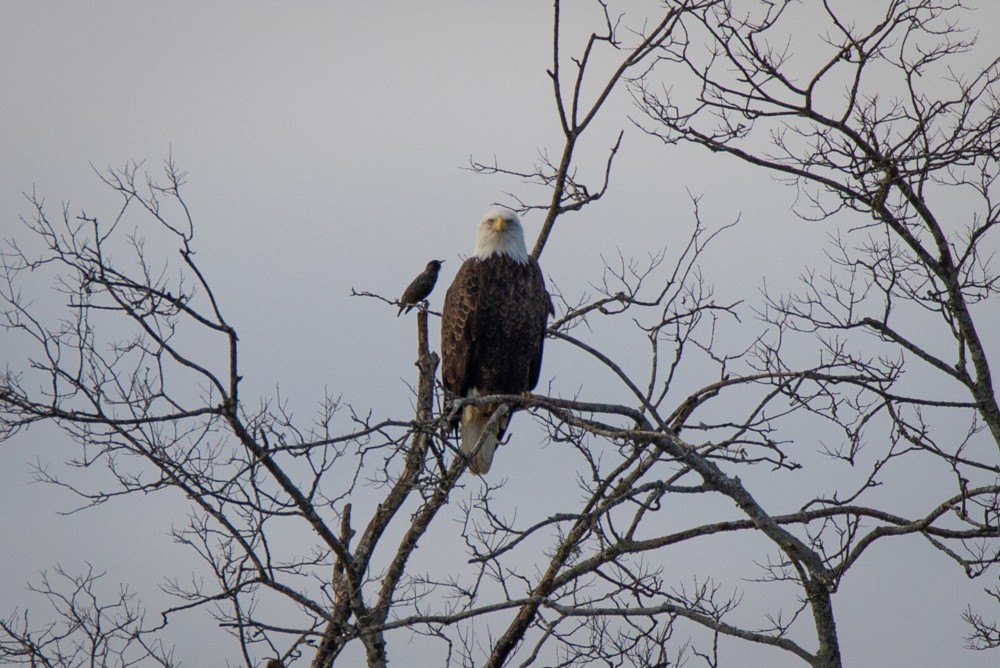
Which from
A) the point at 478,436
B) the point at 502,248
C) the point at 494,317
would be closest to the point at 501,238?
the point at 502,248

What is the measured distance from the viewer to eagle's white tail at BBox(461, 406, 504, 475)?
24.5 ft

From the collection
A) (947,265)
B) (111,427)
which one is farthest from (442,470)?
(947,265)

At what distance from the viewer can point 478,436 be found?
25.3ft

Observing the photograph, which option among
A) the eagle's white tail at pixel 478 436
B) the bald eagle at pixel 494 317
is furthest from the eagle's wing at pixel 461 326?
the eagle's white tail at pixel 478 436

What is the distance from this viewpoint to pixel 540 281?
7367 mm

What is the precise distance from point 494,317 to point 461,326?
22cm

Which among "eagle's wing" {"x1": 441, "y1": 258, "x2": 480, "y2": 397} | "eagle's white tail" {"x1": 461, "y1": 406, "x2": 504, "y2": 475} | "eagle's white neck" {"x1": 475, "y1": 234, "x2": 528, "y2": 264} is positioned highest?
"eagle's white neck" {"x1": 475, "y1": 234, "x2": 528, "y2": 264}

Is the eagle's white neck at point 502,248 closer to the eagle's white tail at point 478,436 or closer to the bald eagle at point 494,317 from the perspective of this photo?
the bald eagle at point 494,317

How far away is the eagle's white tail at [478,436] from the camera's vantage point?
24.5 feet

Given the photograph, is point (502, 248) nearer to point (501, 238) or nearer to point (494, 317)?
point (501, 238)

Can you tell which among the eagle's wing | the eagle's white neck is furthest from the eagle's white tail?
the eagle's white neck

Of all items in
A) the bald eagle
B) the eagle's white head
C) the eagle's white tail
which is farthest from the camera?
the eagle's white tail

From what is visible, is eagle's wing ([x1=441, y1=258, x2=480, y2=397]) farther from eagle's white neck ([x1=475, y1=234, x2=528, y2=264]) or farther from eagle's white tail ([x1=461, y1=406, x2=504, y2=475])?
eagle's white tail ([x1=461, y1=406, x2=504, y2=475])

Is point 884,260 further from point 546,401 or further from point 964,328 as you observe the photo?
point 546,401
